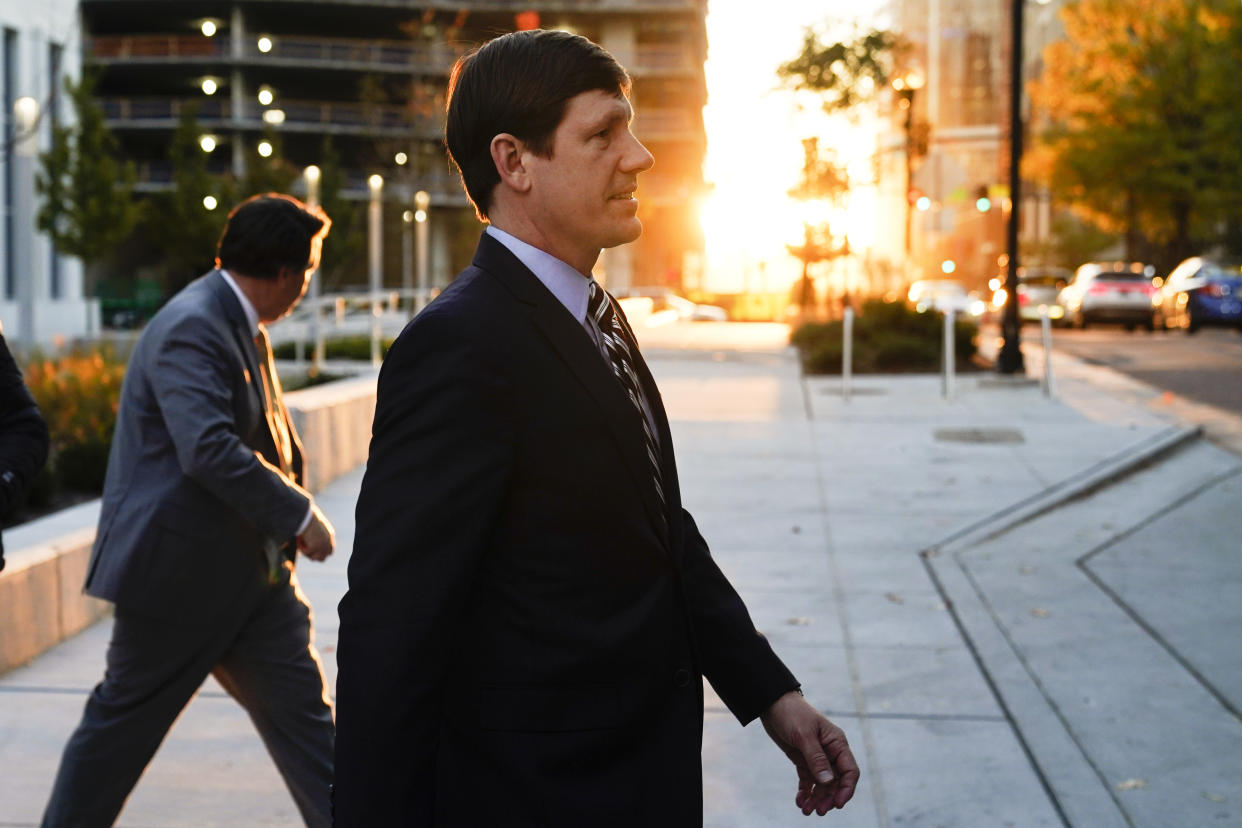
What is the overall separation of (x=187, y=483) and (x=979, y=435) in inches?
398

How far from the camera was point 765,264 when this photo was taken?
196 feet

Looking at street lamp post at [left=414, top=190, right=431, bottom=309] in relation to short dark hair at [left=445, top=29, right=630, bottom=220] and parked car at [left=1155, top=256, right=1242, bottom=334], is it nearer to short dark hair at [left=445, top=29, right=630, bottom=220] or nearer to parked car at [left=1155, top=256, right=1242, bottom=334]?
parked car at [left=1155, top=256, right=1242, bottom=334]

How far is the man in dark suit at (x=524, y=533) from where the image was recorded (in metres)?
2.11

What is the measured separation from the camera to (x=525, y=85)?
2.23 meters

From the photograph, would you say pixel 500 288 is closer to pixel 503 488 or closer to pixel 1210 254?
pixel 503 488

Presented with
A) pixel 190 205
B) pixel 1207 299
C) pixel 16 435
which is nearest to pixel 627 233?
pixel 16 435

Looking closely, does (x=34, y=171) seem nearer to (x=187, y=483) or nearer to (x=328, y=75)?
(x=187, y=483)

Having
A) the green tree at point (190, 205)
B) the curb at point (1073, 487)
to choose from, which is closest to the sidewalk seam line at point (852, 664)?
the curb at point (1073, 487)

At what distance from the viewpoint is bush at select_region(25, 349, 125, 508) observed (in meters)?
9.62

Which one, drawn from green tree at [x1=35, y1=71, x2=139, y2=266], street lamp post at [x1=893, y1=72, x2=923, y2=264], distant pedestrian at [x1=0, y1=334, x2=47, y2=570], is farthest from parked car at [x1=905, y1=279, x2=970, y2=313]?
distant pedestrian at [x1=0, y1=334, x2=47, y2=570]

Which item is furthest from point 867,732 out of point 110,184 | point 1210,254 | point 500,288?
point 1210,254

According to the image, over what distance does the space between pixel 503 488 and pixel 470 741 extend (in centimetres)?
39

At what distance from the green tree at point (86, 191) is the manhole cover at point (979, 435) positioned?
3176cm

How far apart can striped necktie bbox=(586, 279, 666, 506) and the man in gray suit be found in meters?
1.59
